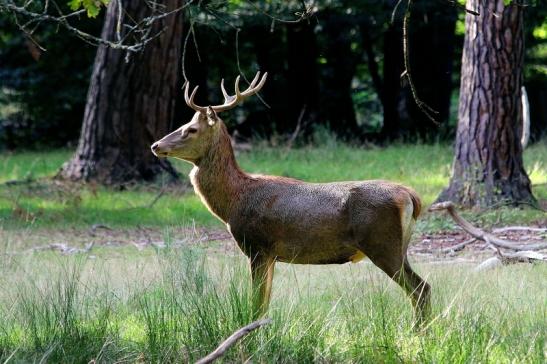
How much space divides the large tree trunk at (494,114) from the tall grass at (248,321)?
580 centimetres

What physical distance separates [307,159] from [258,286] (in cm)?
1304

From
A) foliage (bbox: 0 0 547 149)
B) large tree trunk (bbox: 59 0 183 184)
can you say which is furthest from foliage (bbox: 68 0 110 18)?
foliage (bbox: 0 0 547 149)

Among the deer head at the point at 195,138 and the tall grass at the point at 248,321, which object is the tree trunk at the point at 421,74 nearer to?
the deer head at the point at 195,138

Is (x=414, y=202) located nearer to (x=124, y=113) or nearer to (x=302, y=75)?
(x=124, y=113)

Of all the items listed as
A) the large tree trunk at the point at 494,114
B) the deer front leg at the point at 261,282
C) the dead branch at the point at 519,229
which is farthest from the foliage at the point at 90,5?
the large tree trunk at the point at 494,114

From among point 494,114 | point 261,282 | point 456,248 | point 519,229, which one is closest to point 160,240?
point 456,248

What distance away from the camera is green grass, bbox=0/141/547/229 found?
13406 mm

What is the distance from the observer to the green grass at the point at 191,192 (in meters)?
13.4

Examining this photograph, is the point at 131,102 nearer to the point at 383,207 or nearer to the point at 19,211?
the point at 19,211

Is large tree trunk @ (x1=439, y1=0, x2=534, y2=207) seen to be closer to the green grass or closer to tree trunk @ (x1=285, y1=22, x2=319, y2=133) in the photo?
the green grass

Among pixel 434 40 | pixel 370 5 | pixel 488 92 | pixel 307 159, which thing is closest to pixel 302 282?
pixel 488 92

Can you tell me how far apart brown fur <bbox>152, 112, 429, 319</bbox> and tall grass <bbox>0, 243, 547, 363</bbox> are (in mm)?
198

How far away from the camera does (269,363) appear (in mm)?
6109

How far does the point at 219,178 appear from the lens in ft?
26.0
